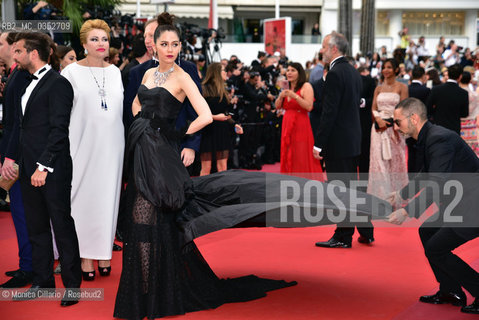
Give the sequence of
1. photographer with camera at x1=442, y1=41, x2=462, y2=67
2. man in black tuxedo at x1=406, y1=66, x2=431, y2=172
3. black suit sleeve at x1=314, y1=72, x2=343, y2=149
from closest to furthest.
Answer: black suit sleeve at x1=314, y1=72, x2=343, y2=149, man in black tuxedo at x1=406, y1=66, x2=431, y2=172, photographer with camera at x1=442, y1=41, x2=462, y2=67

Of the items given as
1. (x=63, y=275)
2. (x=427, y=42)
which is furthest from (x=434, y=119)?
(x=427, y=42)

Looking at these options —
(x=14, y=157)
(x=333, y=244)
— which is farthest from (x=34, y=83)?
(x=333, y=244)

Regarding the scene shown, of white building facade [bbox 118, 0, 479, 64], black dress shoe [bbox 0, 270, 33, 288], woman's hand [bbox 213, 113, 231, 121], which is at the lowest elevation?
black dress shoe [bbox 0, 270, 33, 288]

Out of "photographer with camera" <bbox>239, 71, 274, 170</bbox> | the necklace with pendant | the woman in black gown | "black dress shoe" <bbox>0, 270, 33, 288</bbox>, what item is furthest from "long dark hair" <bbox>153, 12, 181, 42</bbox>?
"photographer with camera" <bbox>239, 71, 274, 170</bbox>

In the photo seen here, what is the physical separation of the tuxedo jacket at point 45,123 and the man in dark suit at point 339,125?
2.24 meters

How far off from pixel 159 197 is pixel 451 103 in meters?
5.15

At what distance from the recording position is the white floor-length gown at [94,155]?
4.22 m

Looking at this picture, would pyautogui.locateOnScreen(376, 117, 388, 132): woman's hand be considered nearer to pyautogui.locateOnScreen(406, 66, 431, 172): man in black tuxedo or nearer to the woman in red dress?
the woman in red dress

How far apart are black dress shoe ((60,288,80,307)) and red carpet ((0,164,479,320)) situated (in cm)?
4

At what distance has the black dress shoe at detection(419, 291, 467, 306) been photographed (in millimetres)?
3828

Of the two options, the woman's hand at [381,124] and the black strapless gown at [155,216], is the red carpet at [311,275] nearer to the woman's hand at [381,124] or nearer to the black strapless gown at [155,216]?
the black strapless gown at [155,216]

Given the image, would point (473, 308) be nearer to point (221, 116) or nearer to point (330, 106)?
point (330, 106)

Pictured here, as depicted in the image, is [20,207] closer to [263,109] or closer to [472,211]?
[472,211]

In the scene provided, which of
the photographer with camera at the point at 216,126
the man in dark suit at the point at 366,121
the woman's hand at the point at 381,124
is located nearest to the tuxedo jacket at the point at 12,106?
the photographer with camera at the point at 216,126
